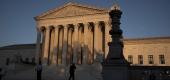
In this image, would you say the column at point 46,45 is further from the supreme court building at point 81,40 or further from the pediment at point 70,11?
the pediment at point 70,11

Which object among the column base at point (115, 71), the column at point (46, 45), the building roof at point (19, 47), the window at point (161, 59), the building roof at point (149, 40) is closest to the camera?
the column base at point (115, 71)

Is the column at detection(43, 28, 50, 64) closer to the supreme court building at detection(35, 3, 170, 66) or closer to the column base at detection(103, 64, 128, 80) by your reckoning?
the supreme court building at detection(35, 3, 170, 66)

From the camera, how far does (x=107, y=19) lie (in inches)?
1860

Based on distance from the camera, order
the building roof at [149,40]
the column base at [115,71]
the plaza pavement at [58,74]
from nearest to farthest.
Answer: the column base at [115,71]
the plaza pavement at [58,74]
the building roof at [149,40]

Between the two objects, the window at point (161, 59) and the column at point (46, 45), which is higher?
the column at point (46, 45)

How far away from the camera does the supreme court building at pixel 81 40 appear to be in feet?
160

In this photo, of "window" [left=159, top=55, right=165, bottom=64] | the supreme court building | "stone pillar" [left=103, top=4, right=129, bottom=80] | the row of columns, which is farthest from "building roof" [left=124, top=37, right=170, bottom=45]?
"stone pillar" [left=103, top=4, right=129, bottom=80]

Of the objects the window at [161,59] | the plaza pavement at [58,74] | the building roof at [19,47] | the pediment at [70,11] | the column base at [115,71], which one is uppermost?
the pediment at [70,11]

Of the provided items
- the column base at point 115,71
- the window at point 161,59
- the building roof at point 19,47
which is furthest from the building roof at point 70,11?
the column base at point 115,71

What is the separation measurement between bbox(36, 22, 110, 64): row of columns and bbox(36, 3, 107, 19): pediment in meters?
2.41

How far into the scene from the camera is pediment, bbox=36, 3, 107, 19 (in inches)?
1937

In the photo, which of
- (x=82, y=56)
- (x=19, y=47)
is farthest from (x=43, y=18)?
(x=19, y=47)

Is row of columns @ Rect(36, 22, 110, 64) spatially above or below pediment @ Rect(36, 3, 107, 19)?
below

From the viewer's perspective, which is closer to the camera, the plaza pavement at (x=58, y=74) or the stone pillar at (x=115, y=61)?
the stone pillar at (x=115, y=61)
